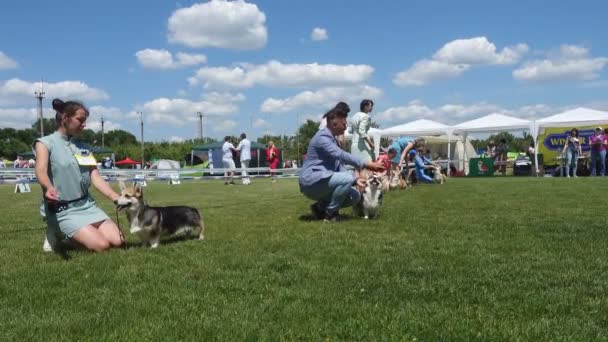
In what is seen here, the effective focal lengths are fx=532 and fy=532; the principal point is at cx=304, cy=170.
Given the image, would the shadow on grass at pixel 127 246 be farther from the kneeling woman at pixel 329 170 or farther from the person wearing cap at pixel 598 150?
the person wearing cap at pixel 598 150

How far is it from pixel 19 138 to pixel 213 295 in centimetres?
10413

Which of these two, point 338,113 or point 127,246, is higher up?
point 338,113

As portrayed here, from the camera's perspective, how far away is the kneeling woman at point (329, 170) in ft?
22.2

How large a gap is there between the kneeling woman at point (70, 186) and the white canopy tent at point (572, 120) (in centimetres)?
1963

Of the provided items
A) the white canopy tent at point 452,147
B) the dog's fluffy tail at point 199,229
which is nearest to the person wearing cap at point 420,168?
the white canopy tent at point 452,147

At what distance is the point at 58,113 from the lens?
5172mm

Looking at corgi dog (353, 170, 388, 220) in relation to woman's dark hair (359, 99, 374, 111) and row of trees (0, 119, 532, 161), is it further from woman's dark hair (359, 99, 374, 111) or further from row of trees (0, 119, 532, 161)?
row of trees (0, 119, 532, 161)

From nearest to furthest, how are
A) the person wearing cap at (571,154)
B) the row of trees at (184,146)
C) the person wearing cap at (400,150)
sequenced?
1. the person wearing cap at (400,150)
2. the person wearing cap at (571,154)
3. the row of trees at (184,146)

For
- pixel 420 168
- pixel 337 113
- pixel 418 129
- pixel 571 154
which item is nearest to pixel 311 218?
pixel 337 113

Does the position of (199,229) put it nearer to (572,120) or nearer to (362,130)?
(362,130)

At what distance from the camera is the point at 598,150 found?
18.7 meters

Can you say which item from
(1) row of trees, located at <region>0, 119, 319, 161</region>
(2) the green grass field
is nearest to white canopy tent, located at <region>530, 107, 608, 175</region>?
(2) the green grass field

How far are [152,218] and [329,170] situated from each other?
2.59 metres

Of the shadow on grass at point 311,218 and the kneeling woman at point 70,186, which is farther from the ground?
the kneeling woman at point 70,186
